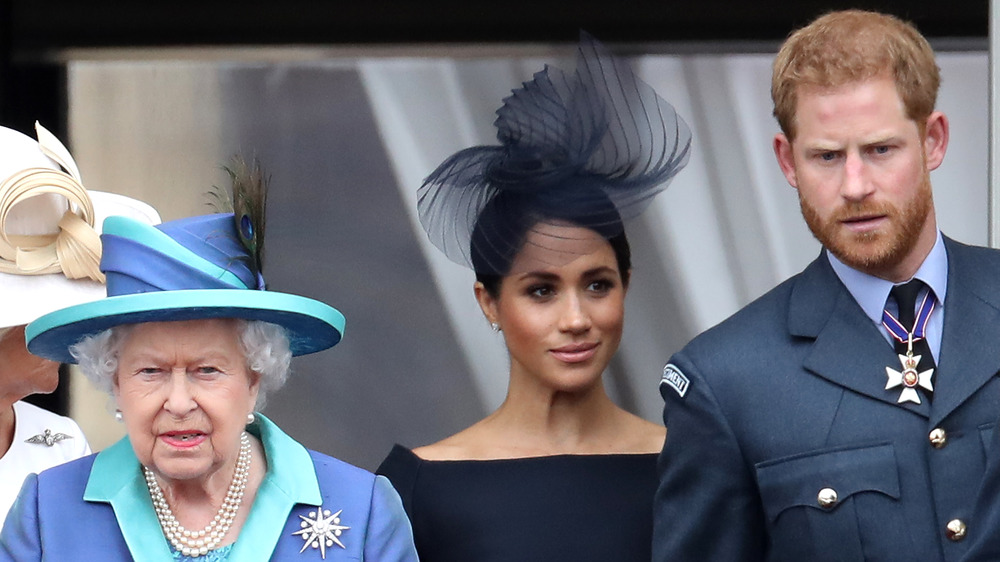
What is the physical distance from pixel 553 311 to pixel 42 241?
109 cm

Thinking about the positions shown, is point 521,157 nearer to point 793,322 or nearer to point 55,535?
point 793,322

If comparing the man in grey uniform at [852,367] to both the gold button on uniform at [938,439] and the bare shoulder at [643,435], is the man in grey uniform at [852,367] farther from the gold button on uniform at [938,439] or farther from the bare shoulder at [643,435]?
the bare shoulder at [643,435]

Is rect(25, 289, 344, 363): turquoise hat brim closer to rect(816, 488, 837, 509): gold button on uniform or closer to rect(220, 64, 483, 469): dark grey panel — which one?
rect(816, 488, 837, 509): gold button on uniform

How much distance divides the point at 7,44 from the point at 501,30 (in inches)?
55.7

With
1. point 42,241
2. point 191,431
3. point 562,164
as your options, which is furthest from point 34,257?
point 562,164

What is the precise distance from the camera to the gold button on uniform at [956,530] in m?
2.61

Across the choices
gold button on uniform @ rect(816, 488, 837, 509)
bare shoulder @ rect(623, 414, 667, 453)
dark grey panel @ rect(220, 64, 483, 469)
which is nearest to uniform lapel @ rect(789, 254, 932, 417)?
gold button on uniform @ rect(816, 488, 837, 509)

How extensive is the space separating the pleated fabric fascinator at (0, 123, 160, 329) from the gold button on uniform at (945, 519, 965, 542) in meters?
1.68

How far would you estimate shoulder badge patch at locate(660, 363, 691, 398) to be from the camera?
2834 millimetres

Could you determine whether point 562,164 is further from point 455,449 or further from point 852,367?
point 852,367

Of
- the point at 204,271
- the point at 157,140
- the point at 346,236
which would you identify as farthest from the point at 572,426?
the point at 157,140

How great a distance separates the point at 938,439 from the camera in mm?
2654

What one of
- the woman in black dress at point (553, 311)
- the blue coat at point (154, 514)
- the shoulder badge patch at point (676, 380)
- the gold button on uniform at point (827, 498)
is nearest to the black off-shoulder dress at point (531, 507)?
the woman in black dress at point (553, 311)

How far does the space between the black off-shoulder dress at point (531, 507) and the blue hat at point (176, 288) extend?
0.66m
